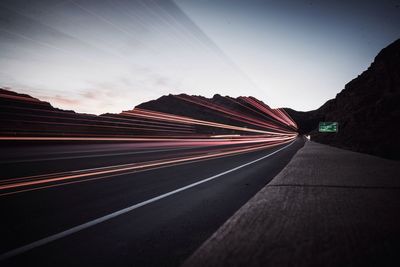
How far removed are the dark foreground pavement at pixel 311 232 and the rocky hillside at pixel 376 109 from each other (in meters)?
21.7

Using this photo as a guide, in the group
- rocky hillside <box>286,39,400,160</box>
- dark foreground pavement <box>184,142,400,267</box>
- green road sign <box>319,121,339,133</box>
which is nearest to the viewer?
dark foreground pavement <box>184,142,400,267</box>

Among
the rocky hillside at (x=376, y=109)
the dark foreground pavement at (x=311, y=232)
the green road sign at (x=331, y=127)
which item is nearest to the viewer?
the dark foreground pavement at (x=311, y=232)

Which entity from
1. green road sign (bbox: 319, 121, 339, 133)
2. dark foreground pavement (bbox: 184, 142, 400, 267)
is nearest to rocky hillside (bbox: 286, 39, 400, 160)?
green road sign (bbox: 319, 121, 339, 133)

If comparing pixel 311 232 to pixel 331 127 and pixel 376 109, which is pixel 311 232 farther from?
pixel 331 127

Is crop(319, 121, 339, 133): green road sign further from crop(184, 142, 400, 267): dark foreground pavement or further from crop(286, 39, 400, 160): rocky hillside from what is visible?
crop(184, 142, 400, 267): dark foreground pavement

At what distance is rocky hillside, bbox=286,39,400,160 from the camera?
23.8m

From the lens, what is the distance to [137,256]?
266 centimetres

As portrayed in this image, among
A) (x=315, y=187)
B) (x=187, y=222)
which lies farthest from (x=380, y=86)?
(x=187, y=222)

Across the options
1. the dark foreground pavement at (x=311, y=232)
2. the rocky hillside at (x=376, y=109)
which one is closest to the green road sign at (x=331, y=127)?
the rocky hillside at (x=376, y=109)

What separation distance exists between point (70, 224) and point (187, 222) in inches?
71.4

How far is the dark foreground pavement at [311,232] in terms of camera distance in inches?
74.9

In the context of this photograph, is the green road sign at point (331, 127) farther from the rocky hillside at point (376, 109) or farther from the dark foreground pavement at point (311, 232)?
the dark foreground pavement at point (311, 232)

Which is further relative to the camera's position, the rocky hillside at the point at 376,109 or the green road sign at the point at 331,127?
the green road sign at the point at 331,127

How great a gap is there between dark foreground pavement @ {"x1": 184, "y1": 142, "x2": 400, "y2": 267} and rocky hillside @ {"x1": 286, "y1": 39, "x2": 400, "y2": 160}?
71.1 ft
